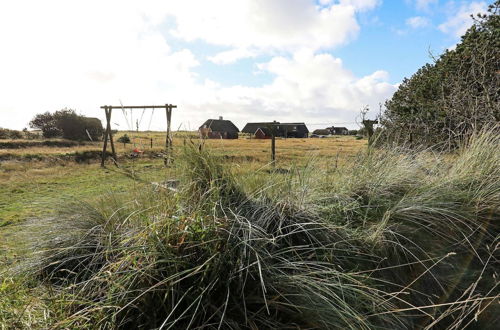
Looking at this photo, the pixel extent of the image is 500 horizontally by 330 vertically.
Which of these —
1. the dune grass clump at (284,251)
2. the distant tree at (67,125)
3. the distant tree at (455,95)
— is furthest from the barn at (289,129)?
the distant tree at (67,125)

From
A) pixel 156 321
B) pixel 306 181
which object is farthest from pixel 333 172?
pixel 156 321

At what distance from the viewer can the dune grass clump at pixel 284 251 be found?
1.71m

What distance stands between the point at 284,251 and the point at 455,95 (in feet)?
20.1

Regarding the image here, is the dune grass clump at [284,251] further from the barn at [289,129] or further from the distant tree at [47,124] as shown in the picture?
the distant tree at [47,124]

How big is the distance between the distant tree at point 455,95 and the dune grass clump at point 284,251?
249 cm

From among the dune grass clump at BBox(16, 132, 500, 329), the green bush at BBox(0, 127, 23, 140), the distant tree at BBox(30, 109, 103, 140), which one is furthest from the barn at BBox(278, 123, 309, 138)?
the green bush at BBox(0, 127, 23, 140)

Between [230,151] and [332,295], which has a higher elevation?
[230,151]

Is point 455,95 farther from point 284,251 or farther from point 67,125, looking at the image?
point 67,125

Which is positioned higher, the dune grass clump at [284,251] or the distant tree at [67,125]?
the distant tree at [67,125]

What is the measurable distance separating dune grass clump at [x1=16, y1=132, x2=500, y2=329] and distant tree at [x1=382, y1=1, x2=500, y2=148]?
2495mm

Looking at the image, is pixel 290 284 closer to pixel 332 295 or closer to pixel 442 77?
pixel 332 295

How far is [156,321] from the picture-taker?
64.7 inches

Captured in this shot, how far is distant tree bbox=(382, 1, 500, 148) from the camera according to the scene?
5.96 meters

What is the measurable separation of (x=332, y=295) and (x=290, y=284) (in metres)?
0.22
